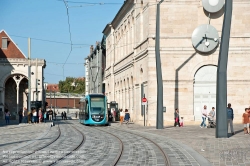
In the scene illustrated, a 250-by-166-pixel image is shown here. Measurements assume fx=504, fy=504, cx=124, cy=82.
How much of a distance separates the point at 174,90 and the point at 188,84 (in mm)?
1190

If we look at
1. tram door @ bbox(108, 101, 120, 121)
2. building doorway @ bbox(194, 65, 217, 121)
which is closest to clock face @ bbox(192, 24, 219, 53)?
building doorway @ bbox(194, 65, 217, 121)

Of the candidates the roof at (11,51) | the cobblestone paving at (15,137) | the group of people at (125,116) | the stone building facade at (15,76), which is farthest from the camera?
the roof at (11,51)

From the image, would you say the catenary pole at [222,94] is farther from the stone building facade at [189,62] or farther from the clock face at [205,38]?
the clock face at [205,38]

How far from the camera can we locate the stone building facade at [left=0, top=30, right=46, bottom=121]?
77.9 m

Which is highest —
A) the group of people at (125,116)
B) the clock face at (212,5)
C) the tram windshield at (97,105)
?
the clock face at (212,5)

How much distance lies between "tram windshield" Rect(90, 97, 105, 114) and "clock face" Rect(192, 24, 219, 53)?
28.7 feet

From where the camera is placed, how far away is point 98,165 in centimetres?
1329

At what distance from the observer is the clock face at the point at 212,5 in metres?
39.3

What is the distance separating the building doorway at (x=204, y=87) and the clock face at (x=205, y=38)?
1583 mm

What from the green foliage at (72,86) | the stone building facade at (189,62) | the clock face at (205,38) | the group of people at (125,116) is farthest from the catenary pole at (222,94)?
the green foliage at (72,86)

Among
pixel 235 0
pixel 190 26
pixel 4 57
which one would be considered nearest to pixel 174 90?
pixel 190 26

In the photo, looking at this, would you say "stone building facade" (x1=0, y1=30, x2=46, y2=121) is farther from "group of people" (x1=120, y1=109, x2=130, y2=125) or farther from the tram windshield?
the tram windshield

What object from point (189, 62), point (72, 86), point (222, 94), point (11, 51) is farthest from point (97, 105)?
point (72, 86)

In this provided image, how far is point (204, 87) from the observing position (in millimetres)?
39531
